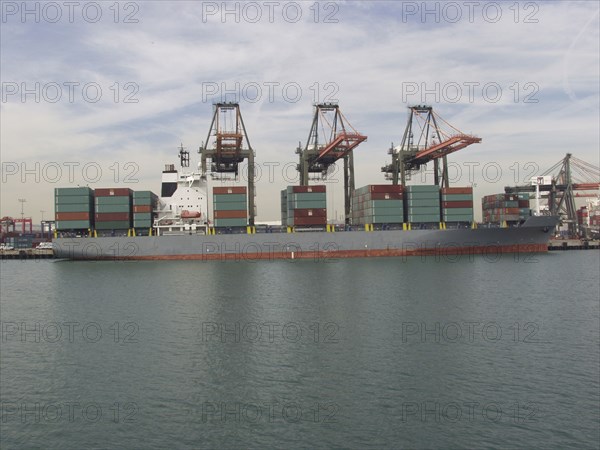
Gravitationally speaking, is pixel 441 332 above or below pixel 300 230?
below

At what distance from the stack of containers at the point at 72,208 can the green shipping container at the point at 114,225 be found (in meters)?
1.46

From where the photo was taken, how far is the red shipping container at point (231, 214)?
5584 cm

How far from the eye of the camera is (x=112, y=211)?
54.9m

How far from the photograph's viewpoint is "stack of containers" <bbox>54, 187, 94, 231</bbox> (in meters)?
54.3

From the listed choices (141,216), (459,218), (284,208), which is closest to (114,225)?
(141,216)

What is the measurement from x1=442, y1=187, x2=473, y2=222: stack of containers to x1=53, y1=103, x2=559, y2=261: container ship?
0.42 feet

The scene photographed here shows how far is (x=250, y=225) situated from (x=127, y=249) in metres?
15.0

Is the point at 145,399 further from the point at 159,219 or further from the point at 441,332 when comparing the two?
the point at 159,219

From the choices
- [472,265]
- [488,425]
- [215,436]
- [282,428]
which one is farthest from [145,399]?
[472,265]

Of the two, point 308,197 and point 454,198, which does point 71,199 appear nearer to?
point 308,197

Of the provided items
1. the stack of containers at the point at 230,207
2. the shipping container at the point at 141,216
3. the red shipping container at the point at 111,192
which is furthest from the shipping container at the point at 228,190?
the red shipping container at the point at 111,192

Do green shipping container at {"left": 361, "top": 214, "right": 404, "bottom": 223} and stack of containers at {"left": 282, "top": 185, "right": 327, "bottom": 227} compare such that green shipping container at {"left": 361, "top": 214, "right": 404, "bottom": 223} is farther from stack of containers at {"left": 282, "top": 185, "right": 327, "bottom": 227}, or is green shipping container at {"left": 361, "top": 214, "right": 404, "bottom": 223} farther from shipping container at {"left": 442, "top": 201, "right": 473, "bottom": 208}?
shipping container at {"left": 442, "top": 201, "right": 473, "bottom": 208}

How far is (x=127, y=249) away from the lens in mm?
54469

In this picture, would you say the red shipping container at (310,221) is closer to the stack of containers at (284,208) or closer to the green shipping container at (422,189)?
the stack of containers at (284,208)
